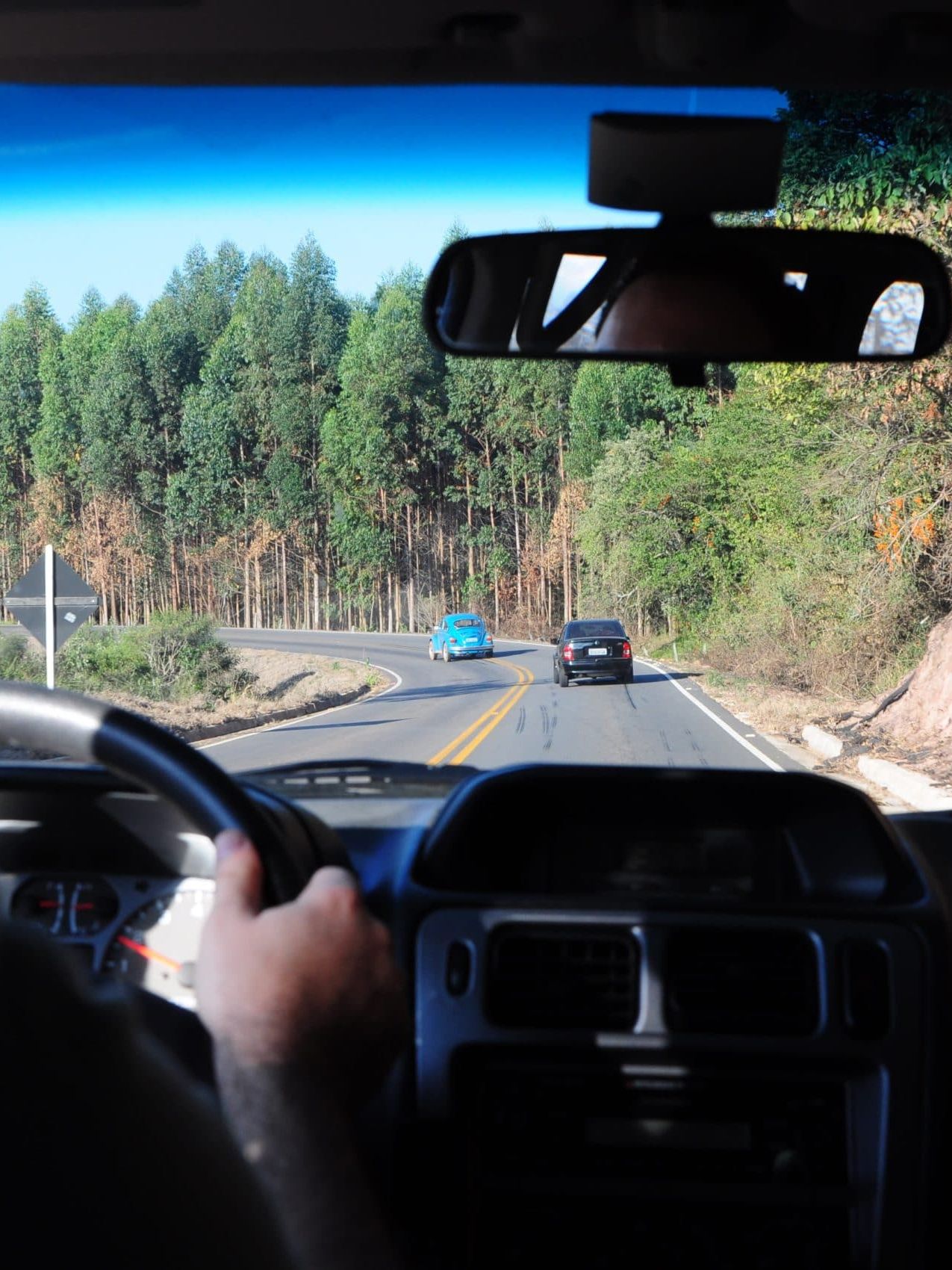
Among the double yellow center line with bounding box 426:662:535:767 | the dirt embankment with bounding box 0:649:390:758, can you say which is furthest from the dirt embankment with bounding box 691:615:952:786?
the dirt embankment with bounding box 0:649:390:758

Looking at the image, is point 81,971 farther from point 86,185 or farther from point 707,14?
point 86,185

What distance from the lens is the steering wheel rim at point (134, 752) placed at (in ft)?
6.95

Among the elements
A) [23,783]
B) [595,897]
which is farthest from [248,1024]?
[595,897]

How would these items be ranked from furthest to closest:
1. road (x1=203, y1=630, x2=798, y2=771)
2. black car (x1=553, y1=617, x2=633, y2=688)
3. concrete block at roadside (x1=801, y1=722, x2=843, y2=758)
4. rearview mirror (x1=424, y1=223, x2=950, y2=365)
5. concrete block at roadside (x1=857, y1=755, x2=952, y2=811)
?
1. black car (x1=553, y1=617, x2=633, y2=688)
2. concrete block at roadside (x1=801, y1=722, x2=843, y2=758)
3. concrete block at roadside (x1=857, y1=755, x2=952, y2=811)
4. road (x1=203, y1=630, x2=798, y2=771)
5. rearview mirror (x1=424, y1=223, x2=950, y2=365)

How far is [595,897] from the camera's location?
3.12 metres

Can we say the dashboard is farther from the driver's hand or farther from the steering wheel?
the driver's hand

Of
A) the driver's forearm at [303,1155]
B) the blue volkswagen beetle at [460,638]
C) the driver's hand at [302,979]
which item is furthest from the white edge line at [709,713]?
the driver's forearm at [303,1155]

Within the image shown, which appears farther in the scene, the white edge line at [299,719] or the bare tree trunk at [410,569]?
the white edge line at [299,719]

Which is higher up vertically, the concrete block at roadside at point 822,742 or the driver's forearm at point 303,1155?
the driver's forearm at point 303,1155

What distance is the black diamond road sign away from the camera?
5.71 meters

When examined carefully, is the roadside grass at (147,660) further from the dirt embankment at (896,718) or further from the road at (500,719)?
the dirt embankment at (896,718)

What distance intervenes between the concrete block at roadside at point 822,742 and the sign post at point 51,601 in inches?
204

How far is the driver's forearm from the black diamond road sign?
14.8 feet

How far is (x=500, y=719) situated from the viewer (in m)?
9.98
